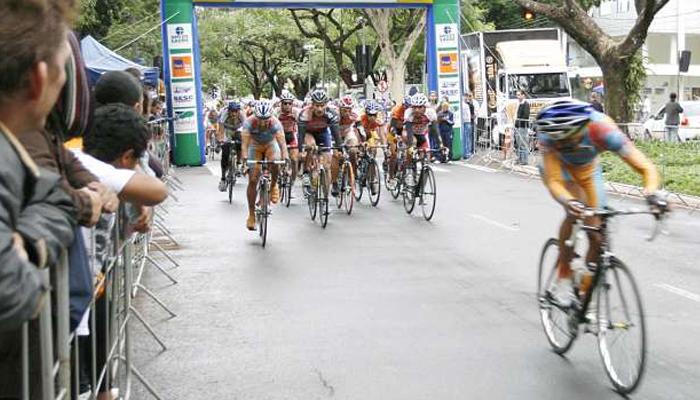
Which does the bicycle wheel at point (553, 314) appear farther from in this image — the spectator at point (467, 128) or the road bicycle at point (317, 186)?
the spectator at point (467, 128)

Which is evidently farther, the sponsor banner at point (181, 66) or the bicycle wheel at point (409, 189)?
the sponsor banner at point (181, 66)

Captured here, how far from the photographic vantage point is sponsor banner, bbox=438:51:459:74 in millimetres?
27312

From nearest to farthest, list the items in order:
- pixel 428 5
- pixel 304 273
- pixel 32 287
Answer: pixel 32 287
pixel 304 273
pixel 428 5

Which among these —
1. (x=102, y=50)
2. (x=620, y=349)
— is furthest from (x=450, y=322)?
(x=102, y=50)

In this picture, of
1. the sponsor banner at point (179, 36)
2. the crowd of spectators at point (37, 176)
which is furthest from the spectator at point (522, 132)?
the crowd of spectators at point (37, 176)

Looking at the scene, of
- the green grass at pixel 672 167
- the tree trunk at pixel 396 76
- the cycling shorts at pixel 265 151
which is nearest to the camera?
the cycling shorts at pixel 265 151

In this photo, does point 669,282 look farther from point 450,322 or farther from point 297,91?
point 297,91

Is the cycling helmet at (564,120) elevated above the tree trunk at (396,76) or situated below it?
below

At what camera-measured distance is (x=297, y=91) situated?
7106 centimetres

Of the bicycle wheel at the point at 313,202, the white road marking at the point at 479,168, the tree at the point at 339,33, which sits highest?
the tree at the point at 339,33

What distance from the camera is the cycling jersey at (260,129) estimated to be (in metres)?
12.9

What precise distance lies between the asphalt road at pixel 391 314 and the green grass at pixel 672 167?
324cm

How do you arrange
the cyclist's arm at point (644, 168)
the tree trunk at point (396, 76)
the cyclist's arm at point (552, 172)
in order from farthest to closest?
the tree trunk at point (396, 76) → the cyclist's arm at point (552, 172) → the cyclist's arm at point (644, 168)

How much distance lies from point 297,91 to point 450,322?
211 ft
